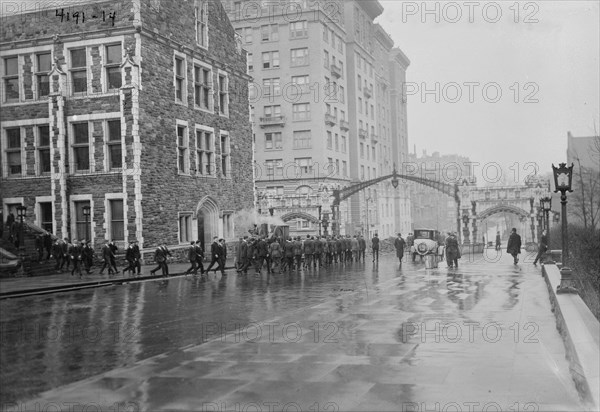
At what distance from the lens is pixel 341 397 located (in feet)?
24.6

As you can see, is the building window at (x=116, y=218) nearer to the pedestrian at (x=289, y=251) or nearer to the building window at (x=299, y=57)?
the pedestrian at (x=289, y=251)

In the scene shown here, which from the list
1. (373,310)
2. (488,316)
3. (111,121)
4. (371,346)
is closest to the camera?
(371,346)

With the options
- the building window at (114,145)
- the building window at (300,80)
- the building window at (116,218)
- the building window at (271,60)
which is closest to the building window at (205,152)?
the building window at (114,145)

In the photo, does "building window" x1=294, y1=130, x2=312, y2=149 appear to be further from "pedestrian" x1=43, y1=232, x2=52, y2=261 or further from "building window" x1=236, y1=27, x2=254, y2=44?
"pedestrian" x1=43, y1=232, x2=52, y2=261

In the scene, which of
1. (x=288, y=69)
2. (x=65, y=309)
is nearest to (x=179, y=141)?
(x=65, y=309)

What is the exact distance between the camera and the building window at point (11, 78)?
110 feet

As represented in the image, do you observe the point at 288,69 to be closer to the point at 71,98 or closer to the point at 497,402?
the point at 71,98

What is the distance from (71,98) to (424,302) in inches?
930

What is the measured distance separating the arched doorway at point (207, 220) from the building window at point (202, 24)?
30.4ft

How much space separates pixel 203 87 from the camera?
38781mm

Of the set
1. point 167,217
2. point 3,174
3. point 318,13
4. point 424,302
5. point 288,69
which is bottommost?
point 424,302

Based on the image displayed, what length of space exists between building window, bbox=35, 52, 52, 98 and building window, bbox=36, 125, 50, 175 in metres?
1.74

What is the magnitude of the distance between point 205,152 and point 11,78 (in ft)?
36.5

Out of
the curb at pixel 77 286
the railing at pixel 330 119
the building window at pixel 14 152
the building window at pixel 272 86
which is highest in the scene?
the building window at pixel 272 86
